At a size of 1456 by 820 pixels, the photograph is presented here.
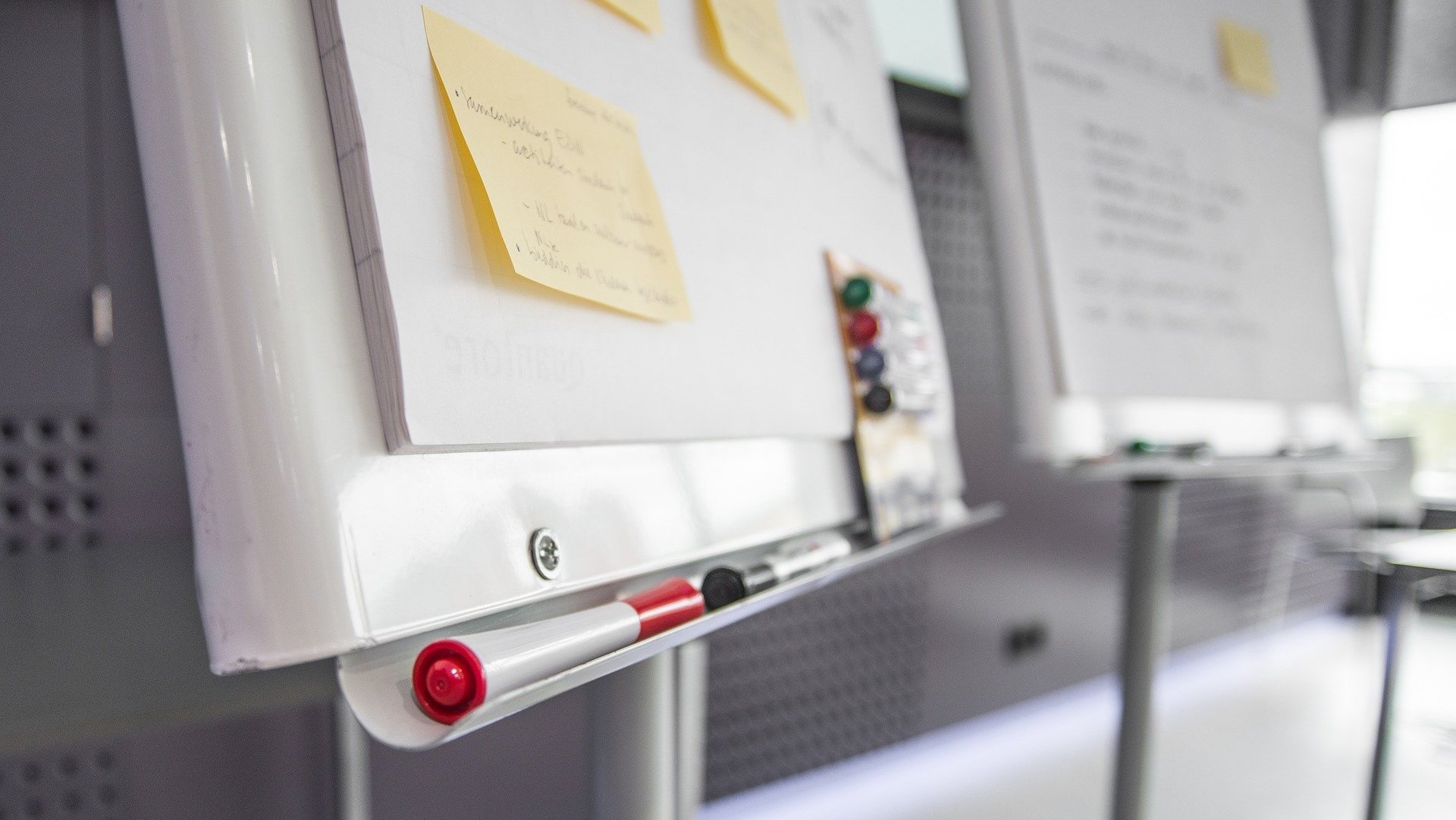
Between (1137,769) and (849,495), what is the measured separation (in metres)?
0.55

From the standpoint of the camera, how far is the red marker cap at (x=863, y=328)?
0.63m

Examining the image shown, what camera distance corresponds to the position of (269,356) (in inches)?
10.8

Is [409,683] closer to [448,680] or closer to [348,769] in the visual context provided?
[448,680]

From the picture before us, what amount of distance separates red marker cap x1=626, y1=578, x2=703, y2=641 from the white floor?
3.39 ft

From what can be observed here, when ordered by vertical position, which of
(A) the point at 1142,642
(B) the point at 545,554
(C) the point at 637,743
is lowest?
(A) the point at 1142,642

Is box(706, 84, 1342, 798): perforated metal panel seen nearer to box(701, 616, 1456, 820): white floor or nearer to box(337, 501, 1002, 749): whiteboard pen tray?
box(701, 616, 1456, 820): white floor

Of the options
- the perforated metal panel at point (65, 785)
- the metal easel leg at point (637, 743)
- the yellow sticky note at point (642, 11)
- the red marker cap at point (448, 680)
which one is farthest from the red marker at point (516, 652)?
the perforated metal panel at point (65, 785)

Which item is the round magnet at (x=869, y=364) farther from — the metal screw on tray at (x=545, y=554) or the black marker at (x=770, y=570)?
the metal screw on tray at (x=545, y=554)

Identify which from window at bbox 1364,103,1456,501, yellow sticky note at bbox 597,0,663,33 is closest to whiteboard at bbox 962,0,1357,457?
yellow sticky note at bbox 597,0,663,33

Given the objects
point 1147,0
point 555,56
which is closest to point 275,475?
point 555,56

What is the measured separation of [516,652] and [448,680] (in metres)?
0.02

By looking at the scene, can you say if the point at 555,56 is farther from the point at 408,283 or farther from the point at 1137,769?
the point at 1137,769

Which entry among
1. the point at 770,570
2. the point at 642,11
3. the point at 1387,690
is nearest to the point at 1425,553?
the point at 1387,690

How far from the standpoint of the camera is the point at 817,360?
1.94ft
